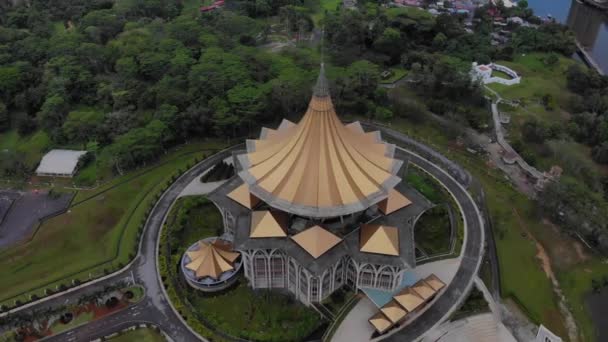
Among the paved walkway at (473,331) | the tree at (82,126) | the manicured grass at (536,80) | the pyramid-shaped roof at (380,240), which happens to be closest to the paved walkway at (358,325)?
the paved walkway at (473,331)

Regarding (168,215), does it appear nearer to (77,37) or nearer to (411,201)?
(411,201)

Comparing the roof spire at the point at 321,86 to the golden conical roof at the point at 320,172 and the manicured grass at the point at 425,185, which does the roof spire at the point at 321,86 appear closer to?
the golden conical roof at the point at 320,172

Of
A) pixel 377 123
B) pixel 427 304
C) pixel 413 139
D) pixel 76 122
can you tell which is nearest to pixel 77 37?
pixel 76 122

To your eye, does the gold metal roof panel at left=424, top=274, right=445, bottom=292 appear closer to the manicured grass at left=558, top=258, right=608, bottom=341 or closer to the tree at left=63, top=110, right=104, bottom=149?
the manicured grass at left=558, top=258, right=608, bottom=341

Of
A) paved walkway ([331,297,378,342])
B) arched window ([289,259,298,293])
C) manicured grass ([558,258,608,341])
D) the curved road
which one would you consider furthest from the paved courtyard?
manicured grass ([558,258,608,341])

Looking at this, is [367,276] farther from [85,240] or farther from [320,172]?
[85,240]

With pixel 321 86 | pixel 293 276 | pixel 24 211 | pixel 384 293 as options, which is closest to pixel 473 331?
pixel 384 293

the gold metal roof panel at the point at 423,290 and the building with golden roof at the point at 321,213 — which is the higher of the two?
the building with golden roof at the point at 321,213
